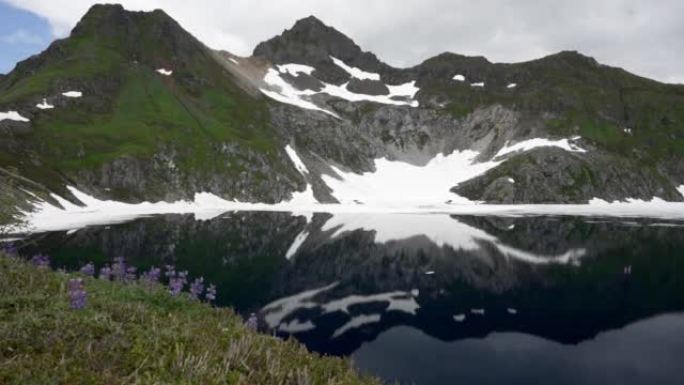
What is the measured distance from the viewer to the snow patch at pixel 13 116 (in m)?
136

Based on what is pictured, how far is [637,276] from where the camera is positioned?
169 feet

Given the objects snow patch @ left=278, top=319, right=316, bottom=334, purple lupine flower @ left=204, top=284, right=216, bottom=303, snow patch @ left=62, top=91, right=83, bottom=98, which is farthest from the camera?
snow patch @ left=62, top=91, right=83, bottom=98

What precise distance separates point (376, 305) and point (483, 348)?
35.4 feet

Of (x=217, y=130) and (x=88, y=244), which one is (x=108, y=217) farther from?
(x=217, y=130)

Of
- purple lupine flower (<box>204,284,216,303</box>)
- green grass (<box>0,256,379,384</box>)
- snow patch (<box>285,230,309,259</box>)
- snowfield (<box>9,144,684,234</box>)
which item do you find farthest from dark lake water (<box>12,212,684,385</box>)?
snowfield (<box>9,144,684,234</box>)

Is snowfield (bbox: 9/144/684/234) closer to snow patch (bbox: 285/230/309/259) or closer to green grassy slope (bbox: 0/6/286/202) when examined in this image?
snow patch (bbox: 285/230/309/259)

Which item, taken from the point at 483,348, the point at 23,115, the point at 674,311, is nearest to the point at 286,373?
the point at 483,348

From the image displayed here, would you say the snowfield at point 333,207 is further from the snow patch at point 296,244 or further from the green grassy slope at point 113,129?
the green grassy slope at point 113,129

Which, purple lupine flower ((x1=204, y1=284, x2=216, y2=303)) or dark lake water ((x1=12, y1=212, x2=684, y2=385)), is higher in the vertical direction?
purple lupine flower ((x1=204, y1=284, x2=216, y2=303))

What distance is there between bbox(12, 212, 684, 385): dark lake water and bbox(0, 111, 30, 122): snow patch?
256 ft

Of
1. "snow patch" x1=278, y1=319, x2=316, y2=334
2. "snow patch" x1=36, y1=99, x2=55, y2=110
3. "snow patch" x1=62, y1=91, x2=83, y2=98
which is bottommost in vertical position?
"snow patch" x1=278, y1=319, x2=316, y2=334

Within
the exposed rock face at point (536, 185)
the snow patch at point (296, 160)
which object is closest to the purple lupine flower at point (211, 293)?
the snow patch at point (296, 160)

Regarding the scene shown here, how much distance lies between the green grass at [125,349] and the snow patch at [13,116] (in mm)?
144220

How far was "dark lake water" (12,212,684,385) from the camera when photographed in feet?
88.1
